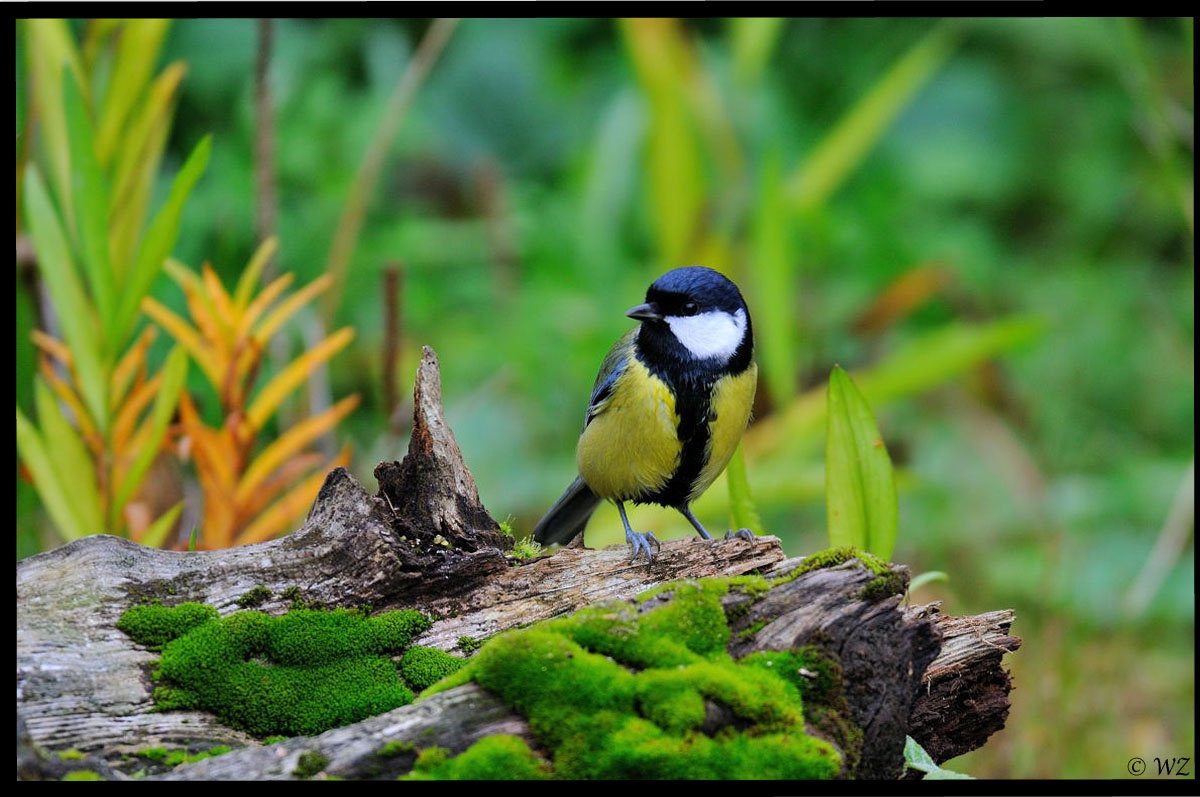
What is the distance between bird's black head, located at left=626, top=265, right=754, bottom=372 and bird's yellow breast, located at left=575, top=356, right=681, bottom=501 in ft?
0.25

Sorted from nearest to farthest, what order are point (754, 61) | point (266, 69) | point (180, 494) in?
point (266, 69)
point (180, 494)
point (754, 61)

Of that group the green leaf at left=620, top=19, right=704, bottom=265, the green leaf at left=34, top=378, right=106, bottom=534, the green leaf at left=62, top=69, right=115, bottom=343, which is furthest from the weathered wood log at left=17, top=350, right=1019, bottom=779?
the green leaf at left=620, top=19, right=704, bottom=265

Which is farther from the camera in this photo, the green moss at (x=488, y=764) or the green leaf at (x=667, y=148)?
the green leaf at (x=667, y=148)

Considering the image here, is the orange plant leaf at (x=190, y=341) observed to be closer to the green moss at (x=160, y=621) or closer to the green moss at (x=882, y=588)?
A: the green moss at (x=160, y=621)

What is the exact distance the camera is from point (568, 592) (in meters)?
1.74


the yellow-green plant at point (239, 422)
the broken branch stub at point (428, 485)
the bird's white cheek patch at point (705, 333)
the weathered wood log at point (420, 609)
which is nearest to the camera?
the weathered wood log at point (420, 609)

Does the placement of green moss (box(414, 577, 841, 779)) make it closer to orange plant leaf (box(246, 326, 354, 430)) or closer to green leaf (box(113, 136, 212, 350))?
orange plant leaf (box(246, 326, 354, 430))

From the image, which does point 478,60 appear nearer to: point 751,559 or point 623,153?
point 623,153

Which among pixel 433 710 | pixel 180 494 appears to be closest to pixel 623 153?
pixel 180 494

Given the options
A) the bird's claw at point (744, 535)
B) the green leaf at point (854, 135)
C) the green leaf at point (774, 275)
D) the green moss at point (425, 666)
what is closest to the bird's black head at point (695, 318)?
the bird's claw at point (744, 535)

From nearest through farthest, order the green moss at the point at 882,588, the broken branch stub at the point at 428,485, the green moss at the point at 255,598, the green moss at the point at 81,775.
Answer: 1. the green moss at the point at 81,775
2. the green moss at the point at 882,588
3. the green moss at the point at 255,598
4. the broken branch stub at the point at 428,485

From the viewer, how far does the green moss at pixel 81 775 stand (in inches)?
49.5

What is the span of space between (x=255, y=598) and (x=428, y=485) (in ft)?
1.10

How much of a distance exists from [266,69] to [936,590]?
8.06 ft
